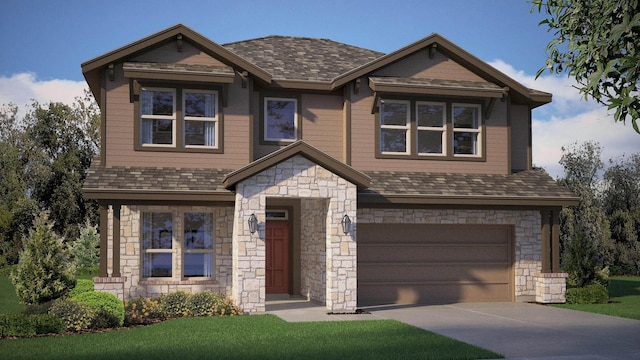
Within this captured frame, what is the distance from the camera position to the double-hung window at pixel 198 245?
18.9m

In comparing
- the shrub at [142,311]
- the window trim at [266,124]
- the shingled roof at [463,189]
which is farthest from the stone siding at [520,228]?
the shrub at [142,311]

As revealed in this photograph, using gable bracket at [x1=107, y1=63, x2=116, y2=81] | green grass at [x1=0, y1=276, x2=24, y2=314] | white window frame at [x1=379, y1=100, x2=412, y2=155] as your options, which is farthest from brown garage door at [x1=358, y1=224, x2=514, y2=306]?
green grass at [x1=0, y1=276, x2=24, y2=314]

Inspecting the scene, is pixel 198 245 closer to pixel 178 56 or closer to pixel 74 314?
pixel 74 314

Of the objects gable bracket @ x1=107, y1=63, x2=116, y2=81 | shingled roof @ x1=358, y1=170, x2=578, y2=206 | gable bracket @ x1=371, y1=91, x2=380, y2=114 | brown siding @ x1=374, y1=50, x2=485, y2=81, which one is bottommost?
shingled roof @ x1=358, y1=170, x2=578, y2=206

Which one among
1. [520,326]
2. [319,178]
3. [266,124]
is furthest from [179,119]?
[520,326]

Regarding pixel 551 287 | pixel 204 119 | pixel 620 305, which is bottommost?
pixel 620 305

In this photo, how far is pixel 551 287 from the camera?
2020cm

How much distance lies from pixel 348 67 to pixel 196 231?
22.1 feet

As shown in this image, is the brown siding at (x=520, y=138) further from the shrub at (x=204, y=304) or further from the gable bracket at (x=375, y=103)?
the shrub at (x=204, y=304)

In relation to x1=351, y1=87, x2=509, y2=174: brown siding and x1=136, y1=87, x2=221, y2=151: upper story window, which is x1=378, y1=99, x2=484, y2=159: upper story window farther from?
x1=136, y1=87, x2=221, y2=151: upper story window

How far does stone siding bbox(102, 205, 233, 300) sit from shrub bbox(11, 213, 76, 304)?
4.78 ft

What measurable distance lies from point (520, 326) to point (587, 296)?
596 cm

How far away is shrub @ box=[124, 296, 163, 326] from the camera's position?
16328mm

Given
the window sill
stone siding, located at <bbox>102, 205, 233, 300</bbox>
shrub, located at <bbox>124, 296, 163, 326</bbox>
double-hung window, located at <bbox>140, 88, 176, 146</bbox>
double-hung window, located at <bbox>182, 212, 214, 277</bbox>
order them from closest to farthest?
shrub, located at <bbox>124, 296, 163, 326</bbox> < stone siding, located at <bbox>102, 205, 233, 300</bbox> < the window sill < double-hung window, located at <bbox>182, 212, 214, 277</bbox> < double-hung window, located at <bbox>140, 88, 176, 146</bbox>
